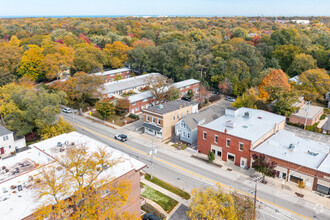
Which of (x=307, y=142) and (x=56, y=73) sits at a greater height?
(x=56, y=73)

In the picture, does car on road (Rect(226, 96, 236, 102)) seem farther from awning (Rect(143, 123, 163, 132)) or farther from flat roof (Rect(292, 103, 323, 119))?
awning (Rect(143, 123, 163, 132))

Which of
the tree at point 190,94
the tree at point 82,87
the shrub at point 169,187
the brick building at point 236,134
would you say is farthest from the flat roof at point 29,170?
the tree at point 190,94

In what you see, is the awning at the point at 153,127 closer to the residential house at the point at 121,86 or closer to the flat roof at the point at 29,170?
the flat roof at the point at 29,170

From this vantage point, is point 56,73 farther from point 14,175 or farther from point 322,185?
point 322,185

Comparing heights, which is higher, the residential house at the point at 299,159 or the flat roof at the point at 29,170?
the flat roof at the point at 29,170

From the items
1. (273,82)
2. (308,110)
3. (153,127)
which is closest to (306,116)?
(308,110)

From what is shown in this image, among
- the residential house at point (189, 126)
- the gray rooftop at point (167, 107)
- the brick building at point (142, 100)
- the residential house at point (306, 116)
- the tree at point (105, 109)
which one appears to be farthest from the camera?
the brick building at point (142, 100)

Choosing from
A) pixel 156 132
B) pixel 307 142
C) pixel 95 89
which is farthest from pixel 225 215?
pixel 95 89
